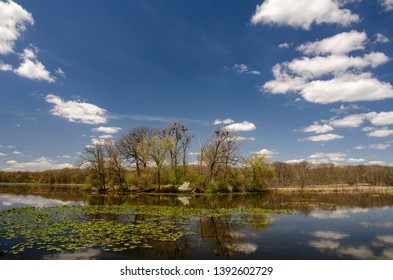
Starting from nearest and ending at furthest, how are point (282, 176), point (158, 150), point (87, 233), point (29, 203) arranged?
point (87, 233), point (29, 203), point (158, 150), point (282, 176)

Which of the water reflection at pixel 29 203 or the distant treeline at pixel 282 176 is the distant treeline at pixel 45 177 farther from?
the water reflection at pixel 29 203

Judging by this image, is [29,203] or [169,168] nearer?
[29,203]

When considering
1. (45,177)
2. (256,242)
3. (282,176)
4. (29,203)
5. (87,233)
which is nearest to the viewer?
(256,242)

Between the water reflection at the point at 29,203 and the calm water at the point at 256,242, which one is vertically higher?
the water reflection at the point at 29,203

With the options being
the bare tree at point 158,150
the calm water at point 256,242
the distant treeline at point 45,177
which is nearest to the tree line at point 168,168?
the bare tree at point 158,150

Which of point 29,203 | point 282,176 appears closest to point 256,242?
point 29,203

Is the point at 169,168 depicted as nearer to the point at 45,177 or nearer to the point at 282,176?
the point at 282,176

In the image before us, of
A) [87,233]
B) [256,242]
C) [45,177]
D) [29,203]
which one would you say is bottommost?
[256,242]

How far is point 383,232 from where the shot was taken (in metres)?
17.3

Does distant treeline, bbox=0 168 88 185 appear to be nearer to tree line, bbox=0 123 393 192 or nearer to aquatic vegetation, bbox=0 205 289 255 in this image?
tree line, bbox=0 123 393 192

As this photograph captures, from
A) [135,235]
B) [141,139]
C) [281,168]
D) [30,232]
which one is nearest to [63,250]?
[135,235]

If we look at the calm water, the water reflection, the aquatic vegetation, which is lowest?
the calm water

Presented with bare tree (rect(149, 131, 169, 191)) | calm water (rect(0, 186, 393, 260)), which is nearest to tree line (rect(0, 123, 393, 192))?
bare tree (rect(149, 131, 169, 191))
